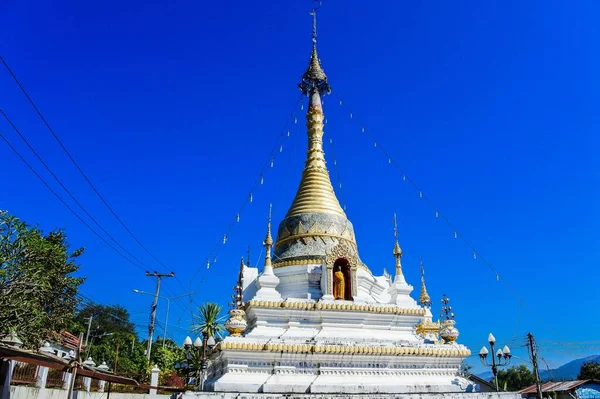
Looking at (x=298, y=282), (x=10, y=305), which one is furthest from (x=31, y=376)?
(x=298, y=282)

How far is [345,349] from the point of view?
1720cm

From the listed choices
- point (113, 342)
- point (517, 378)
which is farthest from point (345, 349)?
point (517, 378)

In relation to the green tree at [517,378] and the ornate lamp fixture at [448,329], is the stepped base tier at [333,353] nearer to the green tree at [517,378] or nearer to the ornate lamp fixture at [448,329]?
the ornate lamp fixture at [448,329]

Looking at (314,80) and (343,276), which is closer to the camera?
(343,276)

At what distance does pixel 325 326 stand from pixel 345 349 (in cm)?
245

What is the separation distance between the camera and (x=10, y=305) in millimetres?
14930

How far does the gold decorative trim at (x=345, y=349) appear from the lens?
54.4 feet

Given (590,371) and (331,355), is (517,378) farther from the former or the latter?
(331,355)

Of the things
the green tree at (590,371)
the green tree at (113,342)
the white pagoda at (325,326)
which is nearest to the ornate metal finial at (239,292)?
the white pagoda at (325,326)

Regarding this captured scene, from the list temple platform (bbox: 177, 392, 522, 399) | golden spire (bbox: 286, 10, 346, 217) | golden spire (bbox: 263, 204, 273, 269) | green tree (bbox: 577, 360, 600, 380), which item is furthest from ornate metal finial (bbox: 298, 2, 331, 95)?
green tree (bbox: 577, 360, 600, 380)

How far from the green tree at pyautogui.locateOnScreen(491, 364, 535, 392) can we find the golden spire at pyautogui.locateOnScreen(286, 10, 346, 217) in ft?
160

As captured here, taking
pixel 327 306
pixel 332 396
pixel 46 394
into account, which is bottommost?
pixel 46 394

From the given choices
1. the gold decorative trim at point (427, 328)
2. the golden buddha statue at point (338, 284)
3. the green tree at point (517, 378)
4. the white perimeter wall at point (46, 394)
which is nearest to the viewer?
the white perimeter wall at point (46, 394)

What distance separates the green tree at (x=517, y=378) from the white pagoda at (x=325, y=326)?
4499 centimetres
